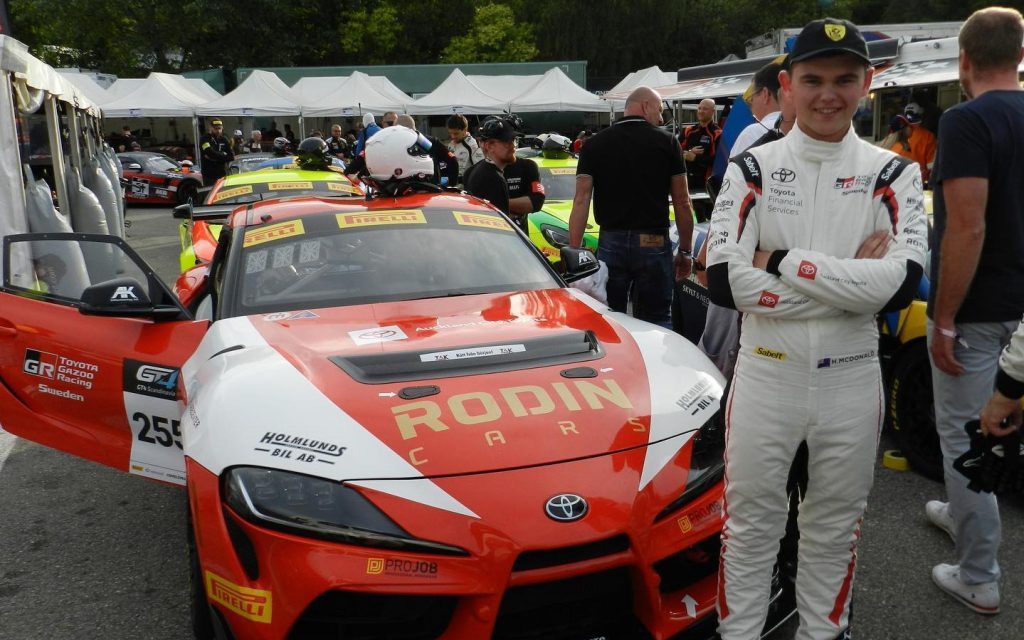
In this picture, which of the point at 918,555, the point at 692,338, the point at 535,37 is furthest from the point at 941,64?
the point at 535,37

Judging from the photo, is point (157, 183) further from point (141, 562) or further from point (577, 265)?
point (577, 265)

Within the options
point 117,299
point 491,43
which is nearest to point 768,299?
point 117,299

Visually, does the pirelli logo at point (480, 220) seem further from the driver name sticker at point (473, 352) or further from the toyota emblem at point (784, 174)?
the toyota emblem at point (784, 174)

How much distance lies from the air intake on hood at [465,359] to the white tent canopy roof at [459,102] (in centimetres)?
2244

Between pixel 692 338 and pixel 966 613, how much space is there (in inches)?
109

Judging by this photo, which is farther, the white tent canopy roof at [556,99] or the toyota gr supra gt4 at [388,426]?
A: the white tent canopy roof at [556,99]

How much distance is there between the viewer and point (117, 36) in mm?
43562

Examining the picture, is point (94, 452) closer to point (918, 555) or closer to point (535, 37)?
point (918, 555)

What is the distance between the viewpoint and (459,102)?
2509cm

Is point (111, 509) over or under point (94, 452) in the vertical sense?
under

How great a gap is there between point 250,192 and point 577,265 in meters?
4.72

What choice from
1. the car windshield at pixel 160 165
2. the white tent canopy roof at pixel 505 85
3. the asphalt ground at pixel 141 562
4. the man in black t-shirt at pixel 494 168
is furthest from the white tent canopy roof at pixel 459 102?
the asphalt ground at pixel 141 562

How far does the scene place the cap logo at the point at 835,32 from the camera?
80.9 inches

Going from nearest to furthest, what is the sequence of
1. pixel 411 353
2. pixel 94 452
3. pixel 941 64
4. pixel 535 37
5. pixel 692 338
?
1. pixel 411 353
2. pixel 94 452
3. pixel 692 338
4. pixel 941 64
5. pixel 535 37
